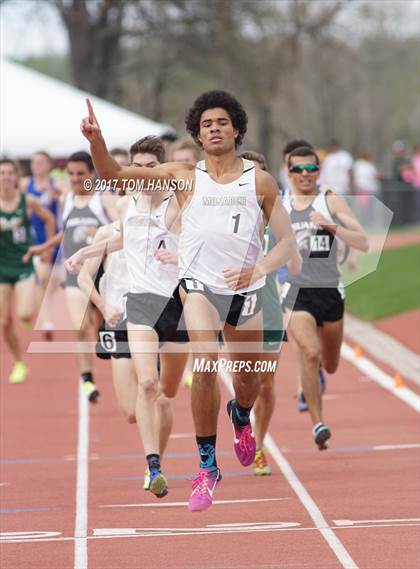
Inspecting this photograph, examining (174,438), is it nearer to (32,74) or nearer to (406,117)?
(32,74)

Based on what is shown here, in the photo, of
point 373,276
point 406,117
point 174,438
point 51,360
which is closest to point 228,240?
point 174,438

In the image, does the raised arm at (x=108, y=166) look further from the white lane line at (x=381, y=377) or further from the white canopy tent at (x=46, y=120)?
the white canopy tent at (x=46, y=120)

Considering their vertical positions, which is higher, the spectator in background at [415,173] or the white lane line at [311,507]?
the white lane line at [311,507]

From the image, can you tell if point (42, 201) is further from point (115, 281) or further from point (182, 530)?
point (182, 530)

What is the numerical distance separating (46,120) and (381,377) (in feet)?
39.1

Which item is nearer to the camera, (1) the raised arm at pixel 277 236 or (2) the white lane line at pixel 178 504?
(1) the raised arm at pixel 277 236

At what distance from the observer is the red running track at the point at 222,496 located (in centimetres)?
852

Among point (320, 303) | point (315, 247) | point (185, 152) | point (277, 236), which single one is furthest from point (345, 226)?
point (277, 236)

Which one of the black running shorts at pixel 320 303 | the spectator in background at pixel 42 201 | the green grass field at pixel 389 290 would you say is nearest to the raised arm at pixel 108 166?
the black running shorts at pixel 320 303

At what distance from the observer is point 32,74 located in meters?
28.4

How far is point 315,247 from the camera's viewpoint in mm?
11391

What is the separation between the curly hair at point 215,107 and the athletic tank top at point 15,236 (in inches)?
317

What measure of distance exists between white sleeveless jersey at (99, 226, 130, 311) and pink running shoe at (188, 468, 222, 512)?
8.54ft

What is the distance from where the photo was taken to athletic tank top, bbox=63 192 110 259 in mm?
13156
